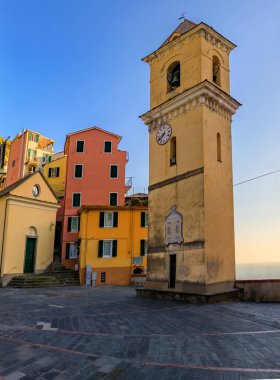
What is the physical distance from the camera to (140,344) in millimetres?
7547

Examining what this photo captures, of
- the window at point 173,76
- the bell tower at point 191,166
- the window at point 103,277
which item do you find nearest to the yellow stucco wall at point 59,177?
the window at point 103,277

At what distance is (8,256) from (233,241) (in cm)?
1636

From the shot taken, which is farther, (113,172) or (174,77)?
(113,172)

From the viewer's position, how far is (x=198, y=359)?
6.46m

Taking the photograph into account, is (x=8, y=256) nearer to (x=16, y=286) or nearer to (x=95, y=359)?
(x=16, y=286)

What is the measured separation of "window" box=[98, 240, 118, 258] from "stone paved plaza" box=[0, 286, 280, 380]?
14.9 m

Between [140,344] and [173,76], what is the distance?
15389 millimetres

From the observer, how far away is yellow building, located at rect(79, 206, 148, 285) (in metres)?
27.4

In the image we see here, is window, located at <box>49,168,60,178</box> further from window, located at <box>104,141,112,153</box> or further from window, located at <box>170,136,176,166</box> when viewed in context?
window, located at <box>170,136,176,166</box>

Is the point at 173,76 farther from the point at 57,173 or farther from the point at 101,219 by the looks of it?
the point at 57,173

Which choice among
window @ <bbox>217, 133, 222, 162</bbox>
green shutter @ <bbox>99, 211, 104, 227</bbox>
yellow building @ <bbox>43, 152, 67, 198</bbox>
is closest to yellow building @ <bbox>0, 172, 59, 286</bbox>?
green shutter @ <bbox>99, 211, 104, 227</bbox>

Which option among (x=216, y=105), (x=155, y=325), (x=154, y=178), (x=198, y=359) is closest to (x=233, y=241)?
(x=154, y=178)

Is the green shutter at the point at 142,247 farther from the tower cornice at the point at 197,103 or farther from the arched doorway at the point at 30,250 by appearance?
the tower cornice at the point at 197,103

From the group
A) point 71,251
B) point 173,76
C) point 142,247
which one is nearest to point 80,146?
point 71,251
